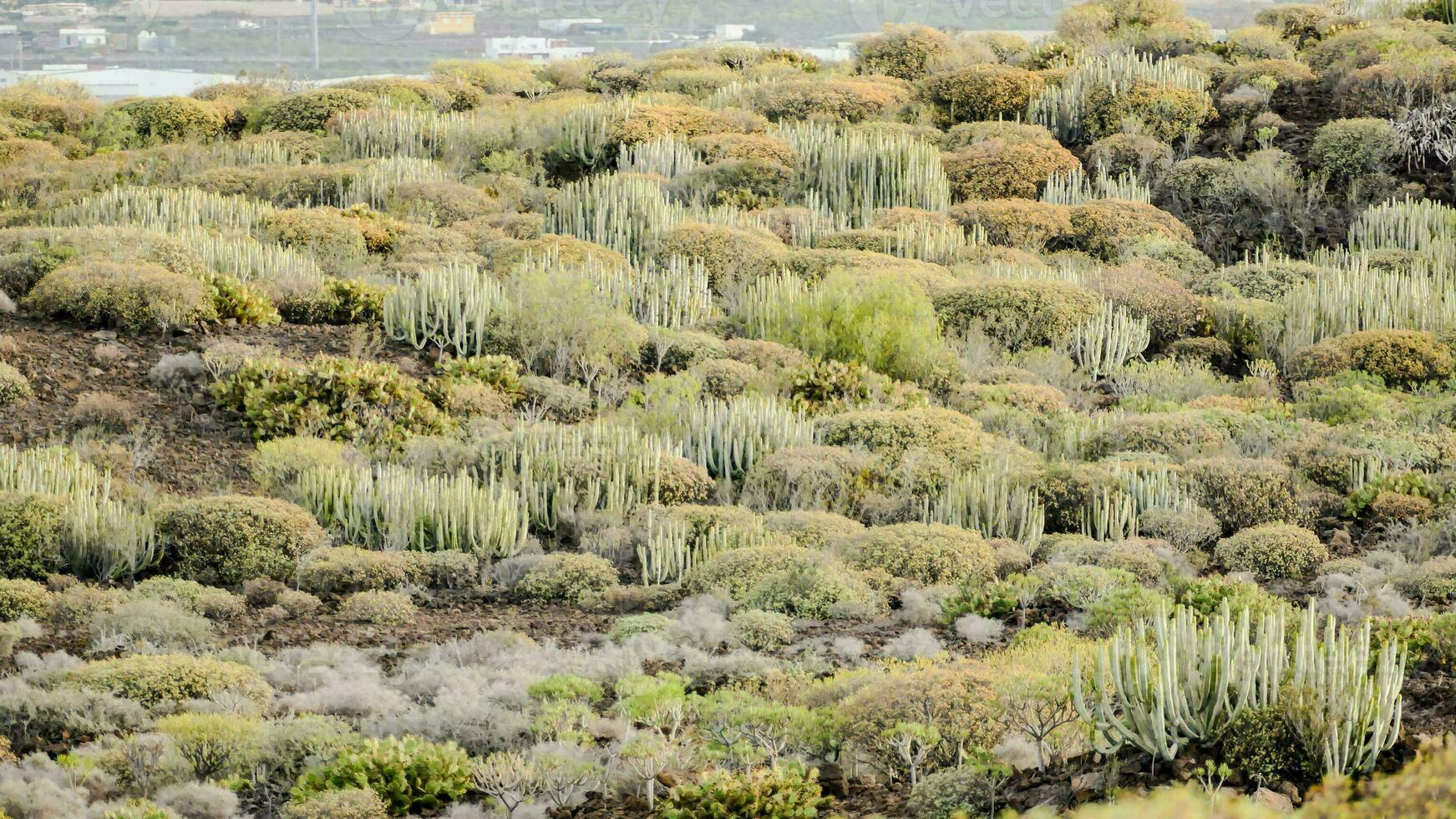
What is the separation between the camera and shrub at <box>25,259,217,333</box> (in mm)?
14266

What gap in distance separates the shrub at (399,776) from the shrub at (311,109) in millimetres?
21295

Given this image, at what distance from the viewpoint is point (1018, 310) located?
1623 centimetres

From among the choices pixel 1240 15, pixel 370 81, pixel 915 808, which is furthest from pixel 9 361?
pixel 1240 15

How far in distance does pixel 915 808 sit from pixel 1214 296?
1323cm

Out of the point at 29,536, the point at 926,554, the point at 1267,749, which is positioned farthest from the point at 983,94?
the point at 1267,749

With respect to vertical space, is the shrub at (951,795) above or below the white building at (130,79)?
below

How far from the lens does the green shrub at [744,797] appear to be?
225 inches

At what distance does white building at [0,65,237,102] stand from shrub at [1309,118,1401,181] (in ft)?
90.6

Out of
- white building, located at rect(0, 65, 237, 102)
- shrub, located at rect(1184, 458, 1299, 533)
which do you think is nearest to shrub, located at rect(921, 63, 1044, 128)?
shrub, located at rect(1184, 458, 1299, 533)

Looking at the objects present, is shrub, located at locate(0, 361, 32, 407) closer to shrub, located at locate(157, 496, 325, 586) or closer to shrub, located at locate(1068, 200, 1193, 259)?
shrub, located at locate(157, 496, 325, 586)

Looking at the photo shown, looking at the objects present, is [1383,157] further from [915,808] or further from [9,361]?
[915,808]

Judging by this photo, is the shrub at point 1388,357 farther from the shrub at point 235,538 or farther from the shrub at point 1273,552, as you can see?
the shrub at point 235,538

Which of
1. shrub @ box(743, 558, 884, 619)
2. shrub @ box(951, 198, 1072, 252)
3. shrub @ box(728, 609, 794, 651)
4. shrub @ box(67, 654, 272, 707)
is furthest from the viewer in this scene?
shrub @ box(951, 198, 1072, 252)

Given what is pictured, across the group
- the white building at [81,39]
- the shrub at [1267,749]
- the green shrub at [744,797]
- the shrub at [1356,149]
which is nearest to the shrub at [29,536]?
the green shrub at [744,797]
